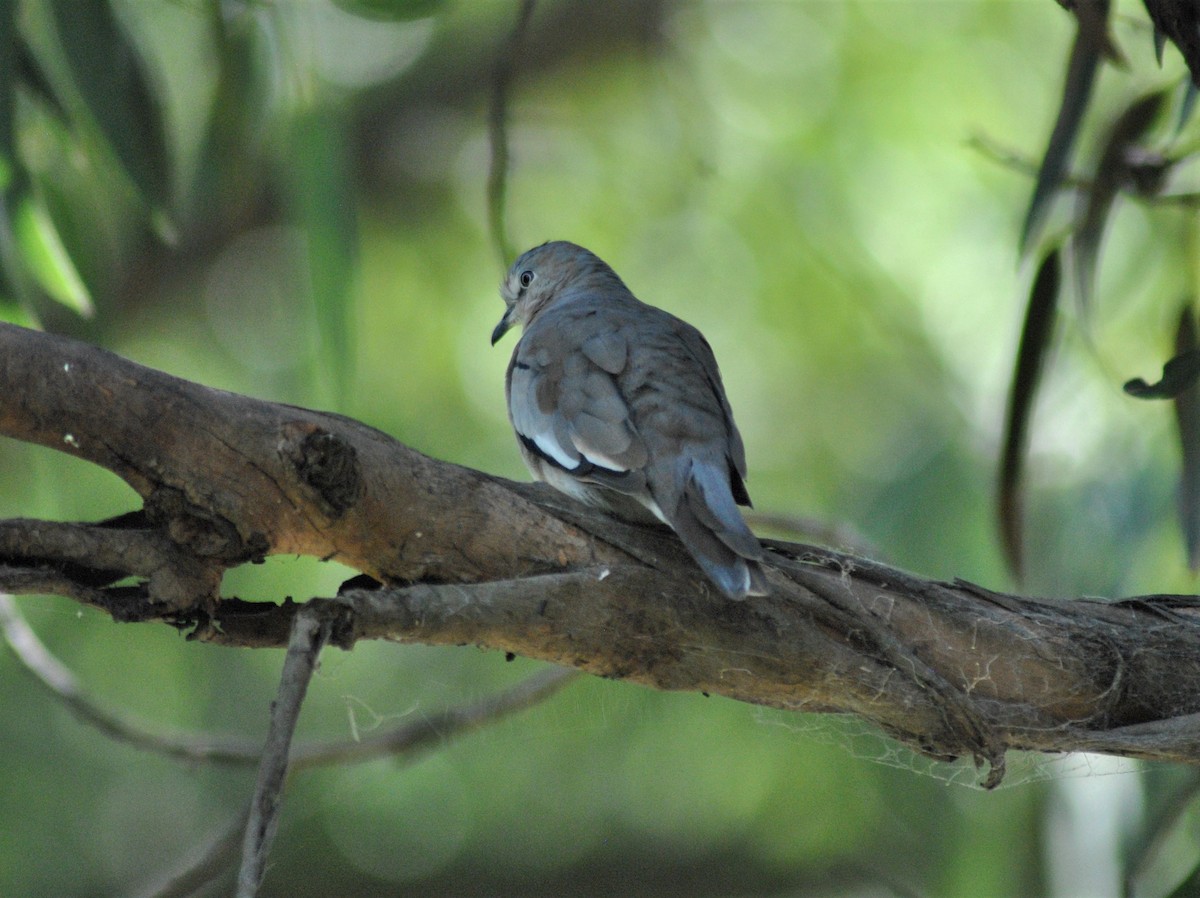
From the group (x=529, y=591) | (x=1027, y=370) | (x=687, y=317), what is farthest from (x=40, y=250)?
(x=687, y=317)

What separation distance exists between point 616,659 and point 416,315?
519 cm

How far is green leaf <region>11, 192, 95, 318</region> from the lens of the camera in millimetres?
3252

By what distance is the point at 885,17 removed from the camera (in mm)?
7309

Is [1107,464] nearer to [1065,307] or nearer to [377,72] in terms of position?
[1065,307]

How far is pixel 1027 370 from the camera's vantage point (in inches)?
128

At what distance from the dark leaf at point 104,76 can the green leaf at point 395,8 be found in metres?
0.68

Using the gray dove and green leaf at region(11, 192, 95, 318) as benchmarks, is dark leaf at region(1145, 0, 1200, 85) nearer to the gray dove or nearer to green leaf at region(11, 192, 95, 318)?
the gray dove

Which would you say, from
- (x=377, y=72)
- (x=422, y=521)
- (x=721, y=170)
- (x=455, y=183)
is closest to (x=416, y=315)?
(x=455, y=183)

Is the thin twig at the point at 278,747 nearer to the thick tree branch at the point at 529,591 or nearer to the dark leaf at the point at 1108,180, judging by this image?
the thick tree branch at the point at 529,591

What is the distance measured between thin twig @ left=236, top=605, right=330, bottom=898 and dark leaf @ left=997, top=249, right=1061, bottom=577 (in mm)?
2278

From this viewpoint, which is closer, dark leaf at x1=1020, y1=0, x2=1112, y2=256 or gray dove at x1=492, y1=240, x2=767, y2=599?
gray dove at x1=492, y1=240, x2=767, y2=599

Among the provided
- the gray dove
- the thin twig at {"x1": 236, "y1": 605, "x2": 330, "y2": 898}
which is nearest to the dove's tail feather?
the gray dove

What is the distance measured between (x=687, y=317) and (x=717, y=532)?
499cm

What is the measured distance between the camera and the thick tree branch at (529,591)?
1786 mm
